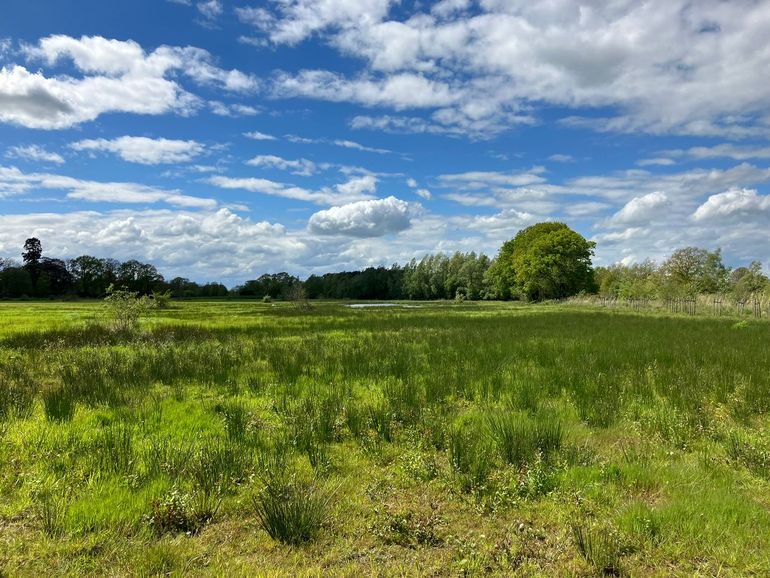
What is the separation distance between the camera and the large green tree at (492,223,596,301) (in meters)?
79.4

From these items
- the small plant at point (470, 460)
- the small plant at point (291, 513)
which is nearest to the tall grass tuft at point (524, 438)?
the small plant at point (470, 460)

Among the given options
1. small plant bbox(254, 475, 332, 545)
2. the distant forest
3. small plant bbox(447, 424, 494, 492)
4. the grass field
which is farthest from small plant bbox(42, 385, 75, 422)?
the distant forest

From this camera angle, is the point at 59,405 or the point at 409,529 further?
the point at 59,405

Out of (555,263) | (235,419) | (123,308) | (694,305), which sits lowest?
(235,419)

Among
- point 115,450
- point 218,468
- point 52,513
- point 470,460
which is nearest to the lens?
point 52,513

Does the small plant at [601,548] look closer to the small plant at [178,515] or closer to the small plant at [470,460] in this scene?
the small plant at [470,460]

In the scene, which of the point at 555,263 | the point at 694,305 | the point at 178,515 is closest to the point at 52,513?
the point at 178,515

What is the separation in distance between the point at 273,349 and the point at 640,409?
42.2 feet

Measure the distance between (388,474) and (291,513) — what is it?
1.90 meters

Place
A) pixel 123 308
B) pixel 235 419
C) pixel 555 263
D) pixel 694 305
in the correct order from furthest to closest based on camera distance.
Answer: pixel 555 263 < pixel 694 305 < pixel 123 308 < pixel 235 419

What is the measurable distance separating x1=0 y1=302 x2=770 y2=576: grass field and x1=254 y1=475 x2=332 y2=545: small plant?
2 centimetres

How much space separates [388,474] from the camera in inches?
237

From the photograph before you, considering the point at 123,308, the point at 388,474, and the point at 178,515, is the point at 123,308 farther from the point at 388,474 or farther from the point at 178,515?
the point at 388,474

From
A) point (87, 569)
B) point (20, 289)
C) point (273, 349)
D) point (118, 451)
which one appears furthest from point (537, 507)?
point (20, 289)
